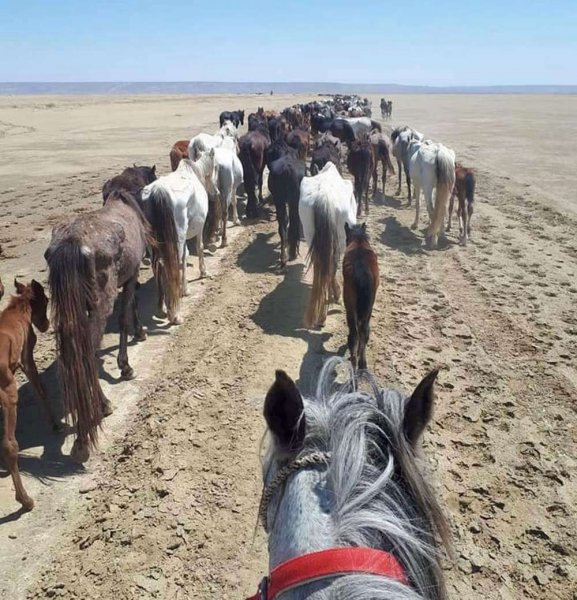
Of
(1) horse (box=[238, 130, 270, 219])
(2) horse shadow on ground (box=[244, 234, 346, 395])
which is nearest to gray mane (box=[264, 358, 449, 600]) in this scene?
(2) horse shadow on ground (box=[244, 234, 346, 395])

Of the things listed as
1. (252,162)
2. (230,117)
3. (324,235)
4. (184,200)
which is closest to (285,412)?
(324,235)

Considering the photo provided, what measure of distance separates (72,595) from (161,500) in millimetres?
798

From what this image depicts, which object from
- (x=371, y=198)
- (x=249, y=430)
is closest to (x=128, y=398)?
(x=249, y=430)

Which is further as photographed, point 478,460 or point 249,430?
point 249,430

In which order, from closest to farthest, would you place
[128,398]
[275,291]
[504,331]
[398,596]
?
[398,596]
[128,398]
[504,331]
[275,291]

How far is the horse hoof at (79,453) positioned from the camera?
12.7ft

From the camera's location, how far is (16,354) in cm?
361

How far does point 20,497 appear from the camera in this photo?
3.36m

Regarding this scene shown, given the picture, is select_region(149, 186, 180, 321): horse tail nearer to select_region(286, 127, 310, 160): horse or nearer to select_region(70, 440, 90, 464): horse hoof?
select_region(70, 440, 90, 464): horse hoof

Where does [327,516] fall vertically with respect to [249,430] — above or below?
above

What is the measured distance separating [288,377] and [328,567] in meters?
0.50

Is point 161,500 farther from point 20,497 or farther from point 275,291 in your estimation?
point 275,291

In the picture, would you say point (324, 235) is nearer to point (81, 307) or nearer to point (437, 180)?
point (81, 307)

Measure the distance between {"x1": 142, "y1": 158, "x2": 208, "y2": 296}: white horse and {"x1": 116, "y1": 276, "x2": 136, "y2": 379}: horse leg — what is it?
1.29 meters
